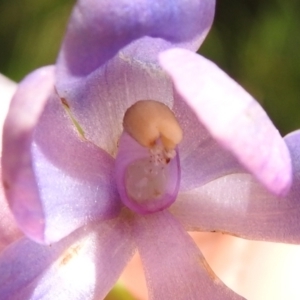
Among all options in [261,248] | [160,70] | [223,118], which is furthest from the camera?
[261,248]

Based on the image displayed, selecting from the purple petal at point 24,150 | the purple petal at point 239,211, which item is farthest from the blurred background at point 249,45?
the purple petal at point 24,150

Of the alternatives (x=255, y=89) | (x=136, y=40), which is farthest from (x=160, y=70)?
(x=255, y=89)

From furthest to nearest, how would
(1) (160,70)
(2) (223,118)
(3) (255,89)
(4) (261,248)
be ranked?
(3) (255,89)
(4) (261,248)
(1) (160,70)
(2) (223,118)

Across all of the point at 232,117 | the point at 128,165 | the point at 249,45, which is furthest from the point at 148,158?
the point at 249,45

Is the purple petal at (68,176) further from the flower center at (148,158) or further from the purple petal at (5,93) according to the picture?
the purple petal at (5,93)

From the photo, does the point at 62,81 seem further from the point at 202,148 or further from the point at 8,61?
the point at 8,61

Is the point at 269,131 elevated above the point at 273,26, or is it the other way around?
the point at 269,131

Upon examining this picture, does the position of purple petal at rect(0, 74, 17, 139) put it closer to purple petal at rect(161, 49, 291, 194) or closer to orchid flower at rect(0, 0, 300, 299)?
orchid flower at rect(0, 0, 300, 299)
